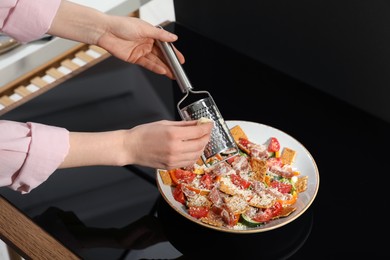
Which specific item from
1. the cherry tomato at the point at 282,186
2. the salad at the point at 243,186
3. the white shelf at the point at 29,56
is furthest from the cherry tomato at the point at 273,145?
the white shelf at the point at 29,56

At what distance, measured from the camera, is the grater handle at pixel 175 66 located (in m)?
1.55

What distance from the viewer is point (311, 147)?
5.51 feet

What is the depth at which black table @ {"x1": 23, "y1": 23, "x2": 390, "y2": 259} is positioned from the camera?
57.3 inches

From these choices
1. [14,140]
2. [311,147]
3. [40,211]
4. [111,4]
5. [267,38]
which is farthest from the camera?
[111,4]

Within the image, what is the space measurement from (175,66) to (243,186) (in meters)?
0.31

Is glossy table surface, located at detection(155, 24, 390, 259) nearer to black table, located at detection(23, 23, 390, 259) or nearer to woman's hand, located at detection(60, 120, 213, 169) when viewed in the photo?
black table, located at detection(23, 23, 390, 259)

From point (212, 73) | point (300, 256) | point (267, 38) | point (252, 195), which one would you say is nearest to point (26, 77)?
point (212, 73)

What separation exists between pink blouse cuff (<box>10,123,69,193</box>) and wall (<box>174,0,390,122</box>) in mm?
744

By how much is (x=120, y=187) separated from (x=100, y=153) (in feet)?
0.83

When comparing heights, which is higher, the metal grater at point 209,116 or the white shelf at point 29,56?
the metal grater at point 209,116

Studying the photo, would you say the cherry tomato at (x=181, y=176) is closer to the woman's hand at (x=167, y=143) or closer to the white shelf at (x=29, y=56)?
the woman's hand at (x=167, y=143)

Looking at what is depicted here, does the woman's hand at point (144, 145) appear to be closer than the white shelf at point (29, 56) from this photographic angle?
Yes

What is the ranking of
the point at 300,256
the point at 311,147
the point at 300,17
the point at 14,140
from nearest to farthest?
the point at 14,140, the point at 300,256, the point at 311,147, the point at 300,17

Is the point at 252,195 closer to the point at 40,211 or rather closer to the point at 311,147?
the point at 311,147
